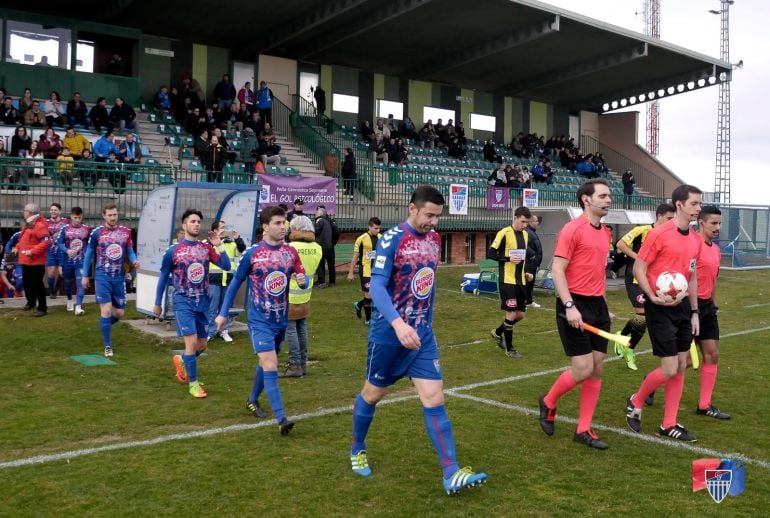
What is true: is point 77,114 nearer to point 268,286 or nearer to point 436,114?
point 268,286

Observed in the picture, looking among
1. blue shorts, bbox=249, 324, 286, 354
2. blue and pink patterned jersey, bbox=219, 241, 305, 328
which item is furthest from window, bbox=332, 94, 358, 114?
blue shorts, bbox=249, 324, 286, 354

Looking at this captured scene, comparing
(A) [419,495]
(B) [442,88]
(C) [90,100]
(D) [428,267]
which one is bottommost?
(A) [419,495]

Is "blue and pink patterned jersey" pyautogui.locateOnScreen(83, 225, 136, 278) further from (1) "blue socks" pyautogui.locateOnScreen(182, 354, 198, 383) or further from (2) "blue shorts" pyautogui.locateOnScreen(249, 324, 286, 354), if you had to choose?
(2) "blue shorts" pyautogui.locateOnScreen(249, 324, 286, 354)

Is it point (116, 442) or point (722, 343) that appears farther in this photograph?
point (722, 343)

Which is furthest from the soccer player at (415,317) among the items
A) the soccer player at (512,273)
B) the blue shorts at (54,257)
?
the blue shorts at (54,257)

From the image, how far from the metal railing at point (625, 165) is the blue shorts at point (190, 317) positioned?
37034 mm

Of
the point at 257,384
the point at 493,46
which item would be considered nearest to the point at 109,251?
the point at 257,384

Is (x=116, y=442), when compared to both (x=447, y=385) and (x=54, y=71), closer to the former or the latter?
(x=447, y=385)

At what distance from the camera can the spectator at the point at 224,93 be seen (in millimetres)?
27641

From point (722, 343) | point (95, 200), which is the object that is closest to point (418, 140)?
point (95, 200)

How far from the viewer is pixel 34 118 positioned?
806 inches

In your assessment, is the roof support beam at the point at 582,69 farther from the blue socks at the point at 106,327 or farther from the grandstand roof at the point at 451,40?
the blue socks at the point at 106,327

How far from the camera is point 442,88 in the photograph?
125ft

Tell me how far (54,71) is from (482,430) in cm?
2201
